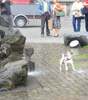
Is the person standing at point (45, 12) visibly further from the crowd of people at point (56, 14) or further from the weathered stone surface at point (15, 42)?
the weathered stone surface at point (15, 42)

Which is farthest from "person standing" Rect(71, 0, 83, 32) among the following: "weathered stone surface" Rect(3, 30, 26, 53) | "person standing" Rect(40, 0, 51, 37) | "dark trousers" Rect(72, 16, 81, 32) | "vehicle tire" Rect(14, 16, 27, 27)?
"weathered stone surface" Rect(3, 30, 26, 53)

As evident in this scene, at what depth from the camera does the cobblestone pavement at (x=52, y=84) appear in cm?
941

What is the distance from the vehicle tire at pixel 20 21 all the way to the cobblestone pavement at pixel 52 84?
12632 millimetres

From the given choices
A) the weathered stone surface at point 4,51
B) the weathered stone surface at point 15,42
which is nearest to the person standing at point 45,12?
the weathered stone surface at point 15,42

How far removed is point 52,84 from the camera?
1054 cm

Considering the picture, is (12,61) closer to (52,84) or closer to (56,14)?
(52,84)

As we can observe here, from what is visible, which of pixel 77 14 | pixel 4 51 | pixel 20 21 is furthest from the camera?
pixel 20 21

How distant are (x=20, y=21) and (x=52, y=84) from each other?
16631 mm

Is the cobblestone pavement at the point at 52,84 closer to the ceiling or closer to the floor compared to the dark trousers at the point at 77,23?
closer to the floor

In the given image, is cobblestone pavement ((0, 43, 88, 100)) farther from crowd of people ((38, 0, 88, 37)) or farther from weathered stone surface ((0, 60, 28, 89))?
crowd of people ((38, 0, 88, 37))

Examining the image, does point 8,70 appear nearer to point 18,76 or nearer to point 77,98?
point 18,76

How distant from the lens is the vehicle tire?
88.4ft

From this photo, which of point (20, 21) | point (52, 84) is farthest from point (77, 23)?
point (52, 84)

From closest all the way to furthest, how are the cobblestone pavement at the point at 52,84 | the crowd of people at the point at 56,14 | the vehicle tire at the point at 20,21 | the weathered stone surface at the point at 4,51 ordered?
the cobblestone pavement at the point at 52,84 → the weathered stone surface at the point at 4,51 → the crowd of people at the point at 56,14 → the vehicle tire at the point at 20,21
